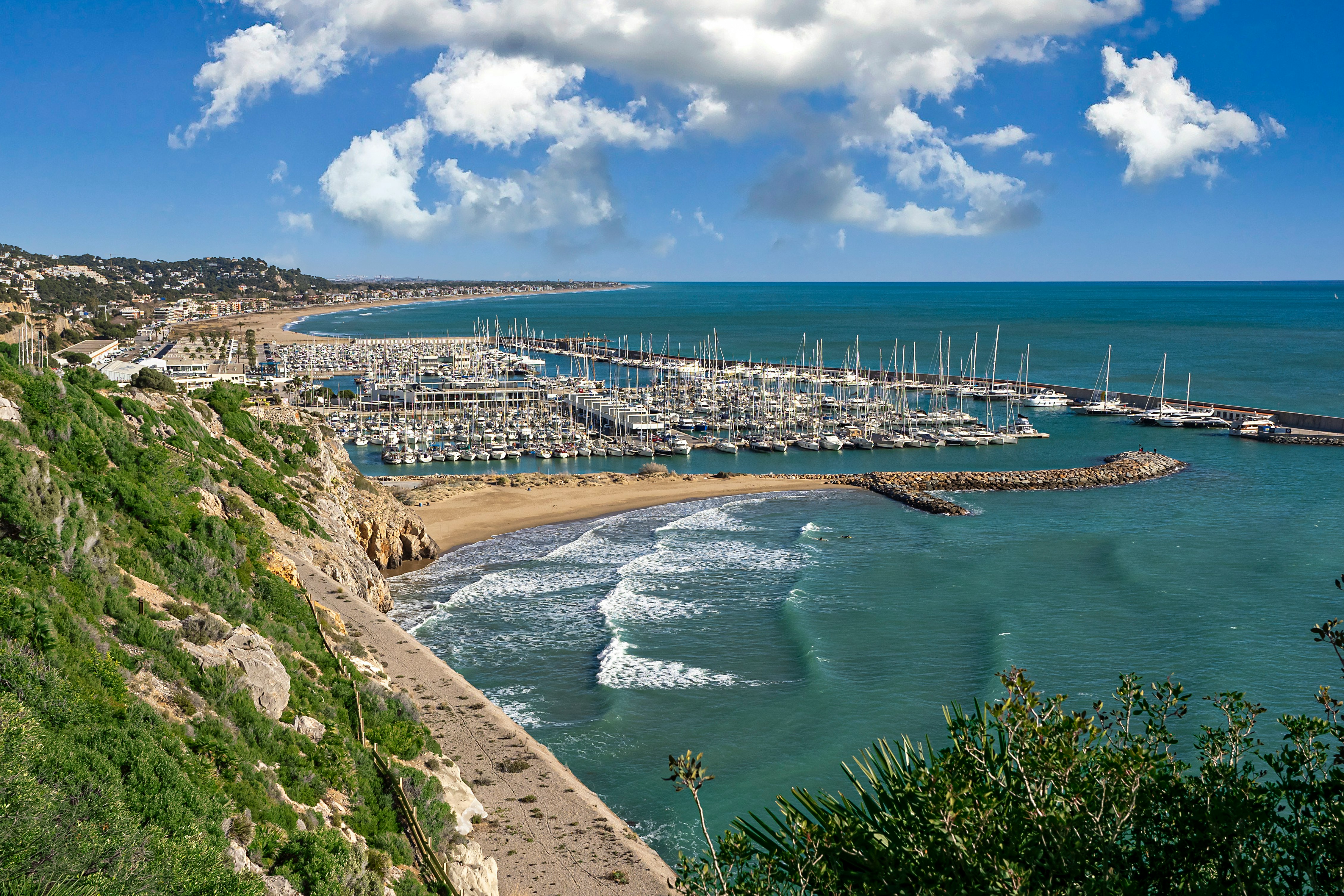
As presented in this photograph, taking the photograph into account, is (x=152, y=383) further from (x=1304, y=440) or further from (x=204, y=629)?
(x=1304, y=440)

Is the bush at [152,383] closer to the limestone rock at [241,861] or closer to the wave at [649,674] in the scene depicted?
the wave at [649,674]

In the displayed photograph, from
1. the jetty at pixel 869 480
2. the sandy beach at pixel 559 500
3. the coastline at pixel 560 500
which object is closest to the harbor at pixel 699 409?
the jetty at pixel 869 480

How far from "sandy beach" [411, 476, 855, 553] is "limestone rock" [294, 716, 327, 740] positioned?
98.4ft

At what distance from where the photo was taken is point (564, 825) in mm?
18375

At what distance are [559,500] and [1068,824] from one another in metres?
49.8

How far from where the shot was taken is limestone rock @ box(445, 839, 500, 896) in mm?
14875

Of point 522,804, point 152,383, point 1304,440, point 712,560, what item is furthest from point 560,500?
point 1304,440

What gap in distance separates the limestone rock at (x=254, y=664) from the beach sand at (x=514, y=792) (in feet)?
14.4

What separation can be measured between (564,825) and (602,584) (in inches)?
851

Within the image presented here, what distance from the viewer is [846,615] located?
3681 cm

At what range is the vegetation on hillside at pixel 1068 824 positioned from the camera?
8.12m

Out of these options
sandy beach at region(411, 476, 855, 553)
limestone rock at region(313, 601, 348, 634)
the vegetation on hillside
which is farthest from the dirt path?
sandy beach at region(411, 476, 855, 553)

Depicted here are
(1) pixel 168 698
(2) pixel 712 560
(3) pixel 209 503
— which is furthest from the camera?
(2) pixel 712 560

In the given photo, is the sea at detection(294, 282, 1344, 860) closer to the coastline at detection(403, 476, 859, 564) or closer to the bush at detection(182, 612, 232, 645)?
the coastline at detection(403, 476, 859, 564)
